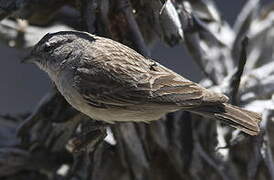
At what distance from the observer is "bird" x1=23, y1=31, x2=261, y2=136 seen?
3906 millimetres

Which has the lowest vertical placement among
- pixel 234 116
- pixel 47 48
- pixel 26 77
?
pixel 26 77

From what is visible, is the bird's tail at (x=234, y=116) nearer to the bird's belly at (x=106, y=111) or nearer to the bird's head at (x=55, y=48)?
the bird's belly at (x=106, y=111)

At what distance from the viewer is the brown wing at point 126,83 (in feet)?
12.8

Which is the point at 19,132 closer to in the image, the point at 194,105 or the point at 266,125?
the point at 194,105

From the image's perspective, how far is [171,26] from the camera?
158 inches

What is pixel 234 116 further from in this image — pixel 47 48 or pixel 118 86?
pixel 47 48

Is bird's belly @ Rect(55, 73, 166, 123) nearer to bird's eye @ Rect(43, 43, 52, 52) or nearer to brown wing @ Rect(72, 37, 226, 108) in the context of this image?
brown wing @ Rect(72, 37, 226, 108)

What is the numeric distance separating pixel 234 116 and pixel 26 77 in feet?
9.16

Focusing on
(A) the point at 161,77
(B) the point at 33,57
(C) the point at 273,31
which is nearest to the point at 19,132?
(B) the point at 33,57

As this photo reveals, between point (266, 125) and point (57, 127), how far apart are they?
125 centimetres

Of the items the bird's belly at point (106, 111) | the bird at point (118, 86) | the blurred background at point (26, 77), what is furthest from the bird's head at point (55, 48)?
→ the blurred background at point (26, 77)

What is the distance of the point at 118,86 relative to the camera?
12.9 ft

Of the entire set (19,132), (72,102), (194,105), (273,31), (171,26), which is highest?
(273,31)

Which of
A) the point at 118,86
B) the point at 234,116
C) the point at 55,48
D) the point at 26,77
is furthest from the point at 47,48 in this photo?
the point at 26,77
